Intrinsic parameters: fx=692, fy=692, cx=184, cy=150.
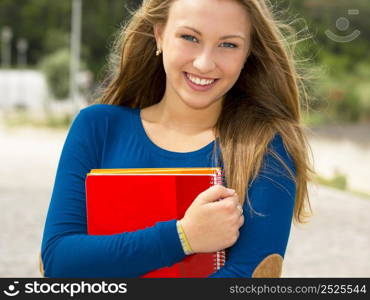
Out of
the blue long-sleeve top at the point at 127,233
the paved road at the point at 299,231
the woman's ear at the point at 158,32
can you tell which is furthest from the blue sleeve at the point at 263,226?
the paved road at the point at 299,231

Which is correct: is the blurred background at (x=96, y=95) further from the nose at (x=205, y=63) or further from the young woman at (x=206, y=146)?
the nose at (x=205, y=63)

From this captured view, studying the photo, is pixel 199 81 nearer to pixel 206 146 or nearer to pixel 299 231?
pixel 206 146

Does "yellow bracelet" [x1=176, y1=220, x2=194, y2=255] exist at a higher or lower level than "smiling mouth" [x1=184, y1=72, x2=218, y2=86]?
lower

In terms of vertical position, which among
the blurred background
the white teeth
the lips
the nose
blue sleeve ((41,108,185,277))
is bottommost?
the blurred background

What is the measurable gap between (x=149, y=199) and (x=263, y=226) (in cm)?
30

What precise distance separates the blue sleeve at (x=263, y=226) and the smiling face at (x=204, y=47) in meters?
0.30

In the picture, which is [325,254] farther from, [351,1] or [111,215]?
[351,1]

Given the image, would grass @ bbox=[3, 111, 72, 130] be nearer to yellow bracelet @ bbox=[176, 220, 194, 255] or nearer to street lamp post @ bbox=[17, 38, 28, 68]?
yellow bracelet @ bbox=[176, 220, 194, 255]

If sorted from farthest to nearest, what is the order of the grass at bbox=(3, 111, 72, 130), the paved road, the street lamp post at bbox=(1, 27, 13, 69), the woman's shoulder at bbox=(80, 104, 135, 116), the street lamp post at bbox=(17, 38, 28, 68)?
1. the street lamp post at bbox=(1, 27, 13, 69)
2. the street lamp post at bbox=(17, 38, 28, 68)
3. the grass at bbox=(3, 111, 72, 130)
4. the paved road
5. the woman's shoulder at bbox=(80, 104, 135, 116)

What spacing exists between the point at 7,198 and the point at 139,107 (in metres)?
7.70

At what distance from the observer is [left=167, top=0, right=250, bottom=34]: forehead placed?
1.83 m

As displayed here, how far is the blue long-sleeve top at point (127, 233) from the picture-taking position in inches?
69.4

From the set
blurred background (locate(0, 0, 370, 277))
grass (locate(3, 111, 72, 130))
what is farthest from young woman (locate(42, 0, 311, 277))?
grass (locate(3, 111, 72, 130))

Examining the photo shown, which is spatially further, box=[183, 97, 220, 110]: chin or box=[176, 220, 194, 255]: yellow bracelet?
box=[183, 97, 220, 110]: chin
